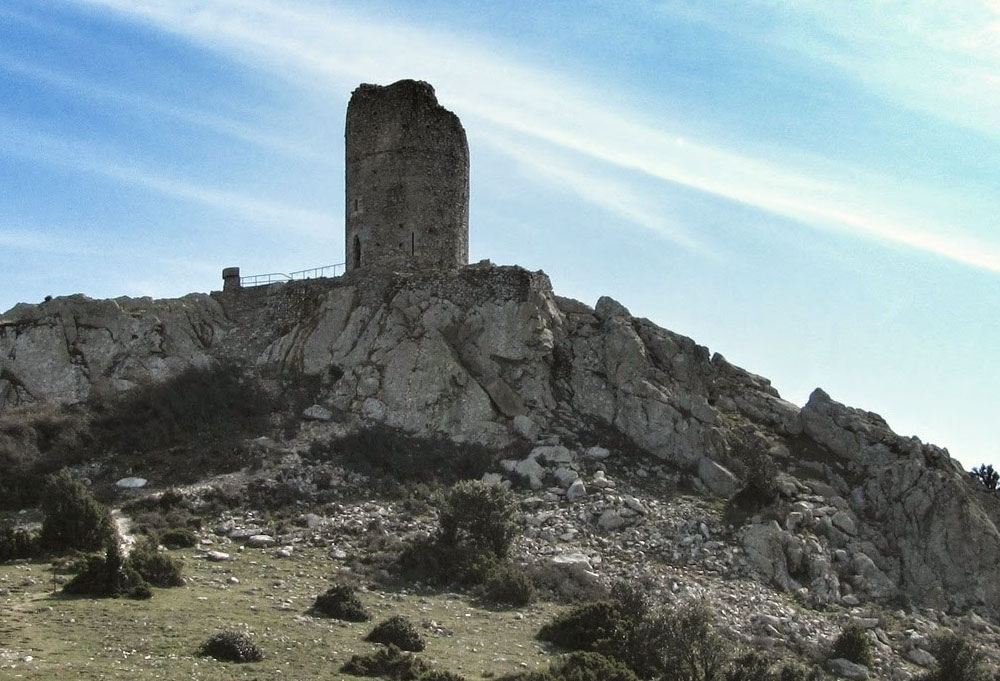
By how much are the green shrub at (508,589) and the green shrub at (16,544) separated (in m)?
12.0

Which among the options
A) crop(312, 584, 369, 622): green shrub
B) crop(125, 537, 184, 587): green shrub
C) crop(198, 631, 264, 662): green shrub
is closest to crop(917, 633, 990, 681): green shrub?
crop(312, 584, 369, 622): green shrub

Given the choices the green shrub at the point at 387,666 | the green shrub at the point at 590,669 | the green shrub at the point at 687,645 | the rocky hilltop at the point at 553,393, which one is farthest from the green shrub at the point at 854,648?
the green shrub at the point at 387,666

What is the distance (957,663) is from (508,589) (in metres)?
12.0

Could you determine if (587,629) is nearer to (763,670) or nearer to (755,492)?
(763,670)

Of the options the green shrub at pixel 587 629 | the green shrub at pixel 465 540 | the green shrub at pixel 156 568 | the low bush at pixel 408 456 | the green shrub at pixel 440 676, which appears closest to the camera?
the green shrub at pixel 440 676

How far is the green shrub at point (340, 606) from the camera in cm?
2574

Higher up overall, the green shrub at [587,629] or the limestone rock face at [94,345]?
the limestone rock face at [94,345]

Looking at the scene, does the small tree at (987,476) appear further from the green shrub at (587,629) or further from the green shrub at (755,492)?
the green shrub at (587,629)

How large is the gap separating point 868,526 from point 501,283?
52.6 feet

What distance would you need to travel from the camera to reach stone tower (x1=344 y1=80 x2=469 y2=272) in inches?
1698

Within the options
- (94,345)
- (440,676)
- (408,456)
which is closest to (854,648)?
(440,676)

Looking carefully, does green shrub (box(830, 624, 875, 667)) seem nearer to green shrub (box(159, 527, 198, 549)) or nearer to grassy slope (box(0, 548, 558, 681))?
grassy slope (box(0, 548, 558, 681))

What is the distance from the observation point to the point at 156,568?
1044 inches

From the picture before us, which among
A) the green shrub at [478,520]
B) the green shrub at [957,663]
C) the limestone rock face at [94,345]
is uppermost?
the limestone rock face at [94,345]
